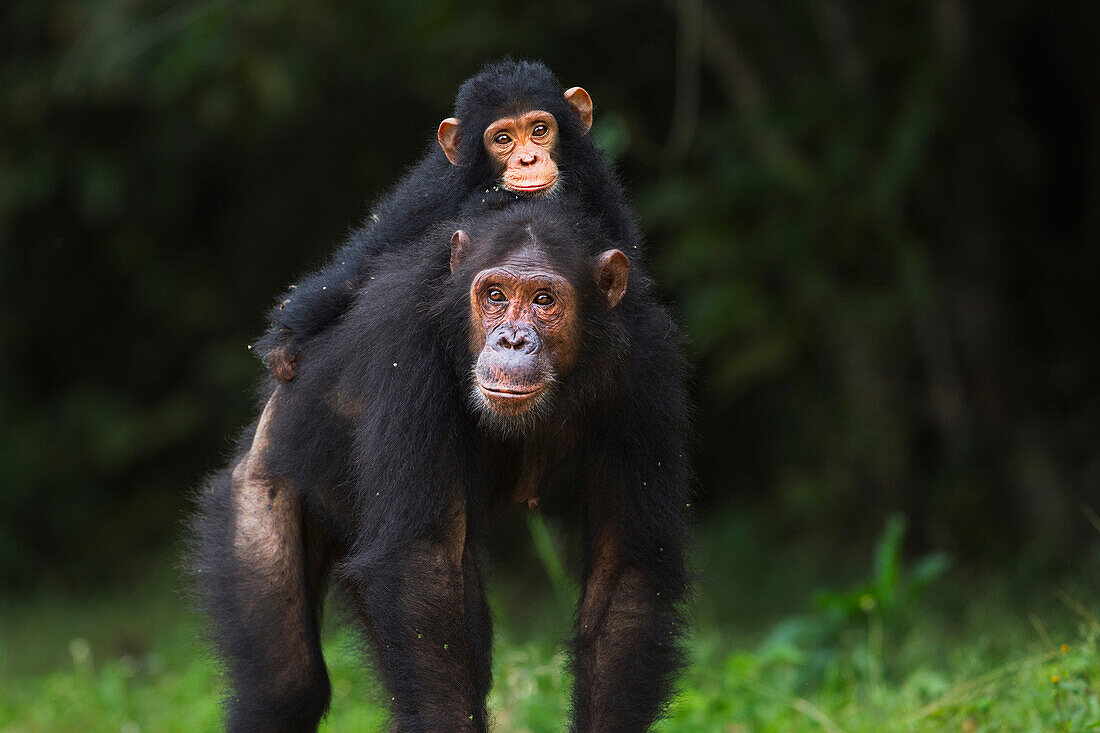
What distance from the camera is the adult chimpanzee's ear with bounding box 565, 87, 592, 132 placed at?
5.41 metres

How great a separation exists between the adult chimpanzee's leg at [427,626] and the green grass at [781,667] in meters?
0.57

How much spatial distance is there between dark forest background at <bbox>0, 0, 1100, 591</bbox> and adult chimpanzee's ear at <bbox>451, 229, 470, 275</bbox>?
2705 mm

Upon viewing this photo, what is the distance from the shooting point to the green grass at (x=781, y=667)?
5.11 m

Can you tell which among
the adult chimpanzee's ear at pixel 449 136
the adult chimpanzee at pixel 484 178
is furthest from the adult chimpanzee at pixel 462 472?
the adult chimpanzee's ear at pixel 449 136

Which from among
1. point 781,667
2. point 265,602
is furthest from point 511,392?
point 781,667

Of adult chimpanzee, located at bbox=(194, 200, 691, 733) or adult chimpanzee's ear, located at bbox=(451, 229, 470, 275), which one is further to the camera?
adult chimpanzee's ear, located at bbox=(451, 229, 470, 275)

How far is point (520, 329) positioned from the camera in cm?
392

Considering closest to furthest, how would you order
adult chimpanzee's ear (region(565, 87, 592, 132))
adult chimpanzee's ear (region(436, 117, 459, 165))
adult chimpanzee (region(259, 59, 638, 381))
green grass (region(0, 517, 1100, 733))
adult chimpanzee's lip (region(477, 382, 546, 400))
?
1. adult chimpanzee's lip (region(477, 382, 546, 400))
2. adult chimpanzee (region(259, 59, 638, 381))
3. green grass (region(0, 517, 1100, 733))
4. adult chimpanzee's ear (region(436, 117, 459, 165))
5. adult chimpanzee's ear (region(565, 87, 592, 132))

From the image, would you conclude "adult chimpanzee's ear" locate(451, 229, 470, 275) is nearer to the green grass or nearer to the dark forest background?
the green grass

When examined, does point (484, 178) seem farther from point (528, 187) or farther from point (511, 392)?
point (511, 392)

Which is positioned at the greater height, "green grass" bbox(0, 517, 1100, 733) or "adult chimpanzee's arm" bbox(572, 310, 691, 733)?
"adult chimpanzee's arm" bbox(572, 310, 691, 733)

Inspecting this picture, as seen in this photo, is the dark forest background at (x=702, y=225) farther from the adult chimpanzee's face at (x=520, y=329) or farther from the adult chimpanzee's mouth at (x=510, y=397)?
the adult chimpanzee's mouth at (x=510, y=397)

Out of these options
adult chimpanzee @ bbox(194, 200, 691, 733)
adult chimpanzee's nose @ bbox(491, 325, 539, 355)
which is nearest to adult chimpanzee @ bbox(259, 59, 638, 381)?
adult chimpanzee @ bbox(194, 200, 691, 733)

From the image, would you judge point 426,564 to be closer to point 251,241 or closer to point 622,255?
point 622,255
